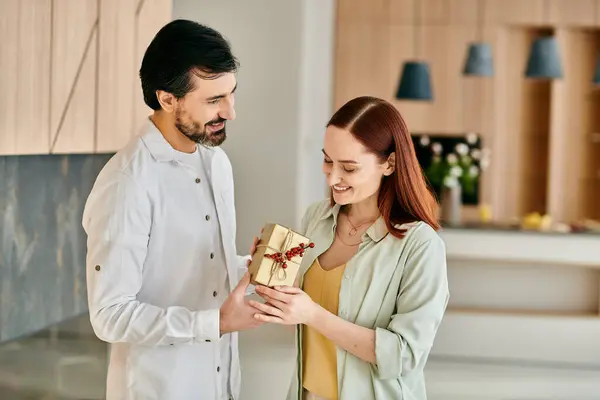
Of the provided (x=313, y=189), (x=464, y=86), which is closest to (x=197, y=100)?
(x=313, y=189)

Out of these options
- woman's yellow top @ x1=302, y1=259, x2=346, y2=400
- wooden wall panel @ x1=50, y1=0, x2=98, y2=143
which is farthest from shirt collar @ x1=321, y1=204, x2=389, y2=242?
wooden wall panel @ x1=50, y1=0, x2=98, y2=143

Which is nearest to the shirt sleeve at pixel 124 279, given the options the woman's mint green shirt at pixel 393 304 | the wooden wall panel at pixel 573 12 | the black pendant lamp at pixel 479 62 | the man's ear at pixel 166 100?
the man's ear at pixel 166 100

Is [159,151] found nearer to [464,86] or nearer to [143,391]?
[143,391]

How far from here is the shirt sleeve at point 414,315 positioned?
6.86 feet

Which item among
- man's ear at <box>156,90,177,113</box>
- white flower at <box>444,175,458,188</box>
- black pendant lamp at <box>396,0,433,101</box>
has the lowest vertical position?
white flower at <box>444,175,458,188</box>

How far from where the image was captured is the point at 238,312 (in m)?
2.13

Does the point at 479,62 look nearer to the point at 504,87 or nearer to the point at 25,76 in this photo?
the point at 504,87

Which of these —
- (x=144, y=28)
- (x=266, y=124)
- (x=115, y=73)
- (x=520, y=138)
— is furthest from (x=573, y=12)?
(x=115, y=73)

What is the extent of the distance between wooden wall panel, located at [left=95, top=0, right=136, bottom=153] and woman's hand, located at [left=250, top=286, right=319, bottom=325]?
4.25ft

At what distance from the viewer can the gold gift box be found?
2.11 m

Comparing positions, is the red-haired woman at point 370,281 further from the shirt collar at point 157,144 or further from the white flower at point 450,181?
the white flower at point 450,181

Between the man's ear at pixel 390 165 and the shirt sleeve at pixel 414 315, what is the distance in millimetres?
200

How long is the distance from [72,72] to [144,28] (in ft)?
1.75

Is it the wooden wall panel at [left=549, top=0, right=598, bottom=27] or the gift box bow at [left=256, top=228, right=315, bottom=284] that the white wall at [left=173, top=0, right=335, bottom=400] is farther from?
the wooden wall panel at [left=549, top=0, right=598, bottom=27]
